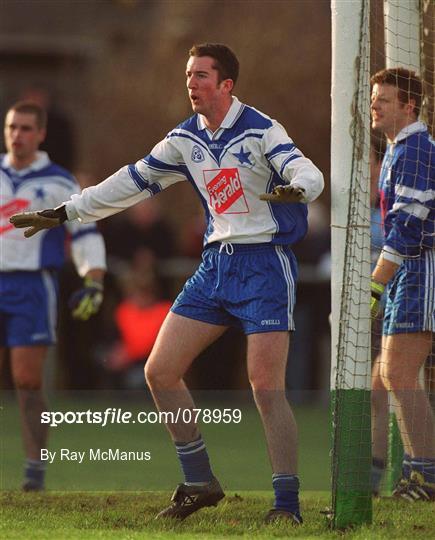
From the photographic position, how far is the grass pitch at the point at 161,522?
7102mm

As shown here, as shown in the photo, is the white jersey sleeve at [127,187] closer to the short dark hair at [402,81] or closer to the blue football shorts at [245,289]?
the blue football shorts at [245,289]

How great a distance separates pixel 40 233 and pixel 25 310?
1.62 ft

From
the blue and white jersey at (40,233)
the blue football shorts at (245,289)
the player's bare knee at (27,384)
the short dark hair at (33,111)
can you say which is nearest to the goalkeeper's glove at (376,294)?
the blue football shorts at (245,289)

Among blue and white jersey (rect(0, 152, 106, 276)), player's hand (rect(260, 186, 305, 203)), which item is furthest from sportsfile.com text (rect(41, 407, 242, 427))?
player's hand (rect(260, 186, 305, 203))

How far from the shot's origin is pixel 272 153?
286 inches

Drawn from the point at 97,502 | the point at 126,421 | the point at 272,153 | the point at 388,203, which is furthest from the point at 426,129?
the point at 126,421

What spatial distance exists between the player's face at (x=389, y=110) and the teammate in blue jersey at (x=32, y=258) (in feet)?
7.65

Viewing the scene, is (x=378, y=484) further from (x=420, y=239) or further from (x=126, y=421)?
(x=126, y=421)

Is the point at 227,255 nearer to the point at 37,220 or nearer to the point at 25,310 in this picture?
the point at 37,220

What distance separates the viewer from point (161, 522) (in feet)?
24.6

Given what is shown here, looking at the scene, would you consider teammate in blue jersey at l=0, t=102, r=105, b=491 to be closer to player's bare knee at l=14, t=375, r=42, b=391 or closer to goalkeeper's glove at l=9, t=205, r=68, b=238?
player's bare knee at l=14, t=375, r=42, b=391

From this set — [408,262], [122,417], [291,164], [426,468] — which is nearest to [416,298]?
[408,262]

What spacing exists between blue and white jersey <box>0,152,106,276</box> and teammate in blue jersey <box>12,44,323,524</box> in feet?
7.08

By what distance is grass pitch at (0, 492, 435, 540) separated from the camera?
710 cm
